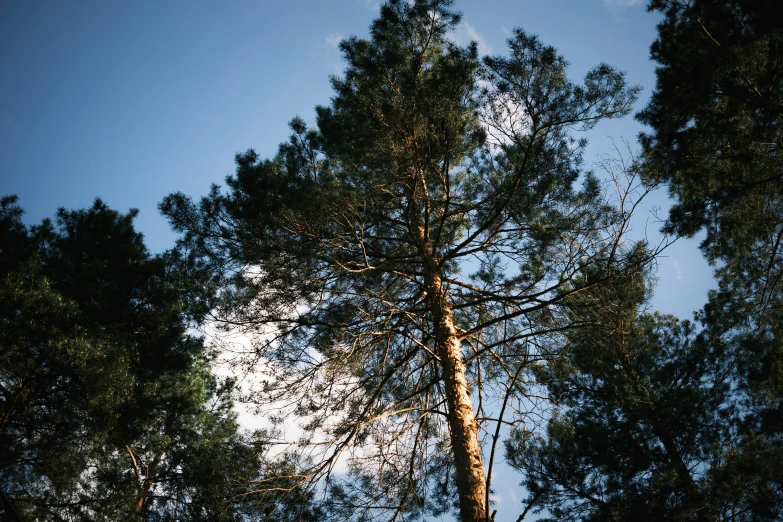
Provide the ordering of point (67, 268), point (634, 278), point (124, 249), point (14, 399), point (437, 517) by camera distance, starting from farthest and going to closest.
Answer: point (124, 249), point (67, 268), point (14, 399), point (437, 517), point (634, 278)

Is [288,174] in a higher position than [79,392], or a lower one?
higher

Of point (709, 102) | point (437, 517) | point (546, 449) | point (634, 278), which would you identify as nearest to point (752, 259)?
point (709, 102)

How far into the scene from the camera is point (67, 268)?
7.45 meters

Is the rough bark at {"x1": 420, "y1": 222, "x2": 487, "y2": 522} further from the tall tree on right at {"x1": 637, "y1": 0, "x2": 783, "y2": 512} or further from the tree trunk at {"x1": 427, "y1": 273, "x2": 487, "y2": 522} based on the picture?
the tall tree on right at {"x1": 637, "y1": 0, "x2": 783, "y2": 512}

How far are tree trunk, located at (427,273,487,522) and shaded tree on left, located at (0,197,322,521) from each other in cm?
188

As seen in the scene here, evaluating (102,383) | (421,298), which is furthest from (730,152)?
(102,383)

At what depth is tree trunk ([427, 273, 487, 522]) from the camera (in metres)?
3.62

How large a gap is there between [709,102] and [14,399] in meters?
9.92

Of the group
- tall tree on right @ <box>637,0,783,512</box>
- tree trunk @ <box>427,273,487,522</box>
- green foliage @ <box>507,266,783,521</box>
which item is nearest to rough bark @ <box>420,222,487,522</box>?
tree trunk @ <box>427,273,487,522</box>

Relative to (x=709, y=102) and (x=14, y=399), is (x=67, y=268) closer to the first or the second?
(x=14, y=399)

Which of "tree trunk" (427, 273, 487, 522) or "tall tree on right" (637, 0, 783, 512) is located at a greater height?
"tall tree on right" (637, 0, 783, 512)

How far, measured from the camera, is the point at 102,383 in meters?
5.90

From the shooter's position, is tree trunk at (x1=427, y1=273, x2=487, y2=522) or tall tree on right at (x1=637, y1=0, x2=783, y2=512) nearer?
tree trunk at (x1=427, y1=273, x2=487, y2=522)

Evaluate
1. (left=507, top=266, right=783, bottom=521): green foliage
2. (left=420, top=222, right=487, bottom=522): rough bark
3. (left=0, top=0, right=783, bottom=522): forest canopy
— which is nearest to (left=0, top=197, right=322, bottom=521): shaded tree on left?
(left=0, top=0, right=783, bottom=522): forest canopy
